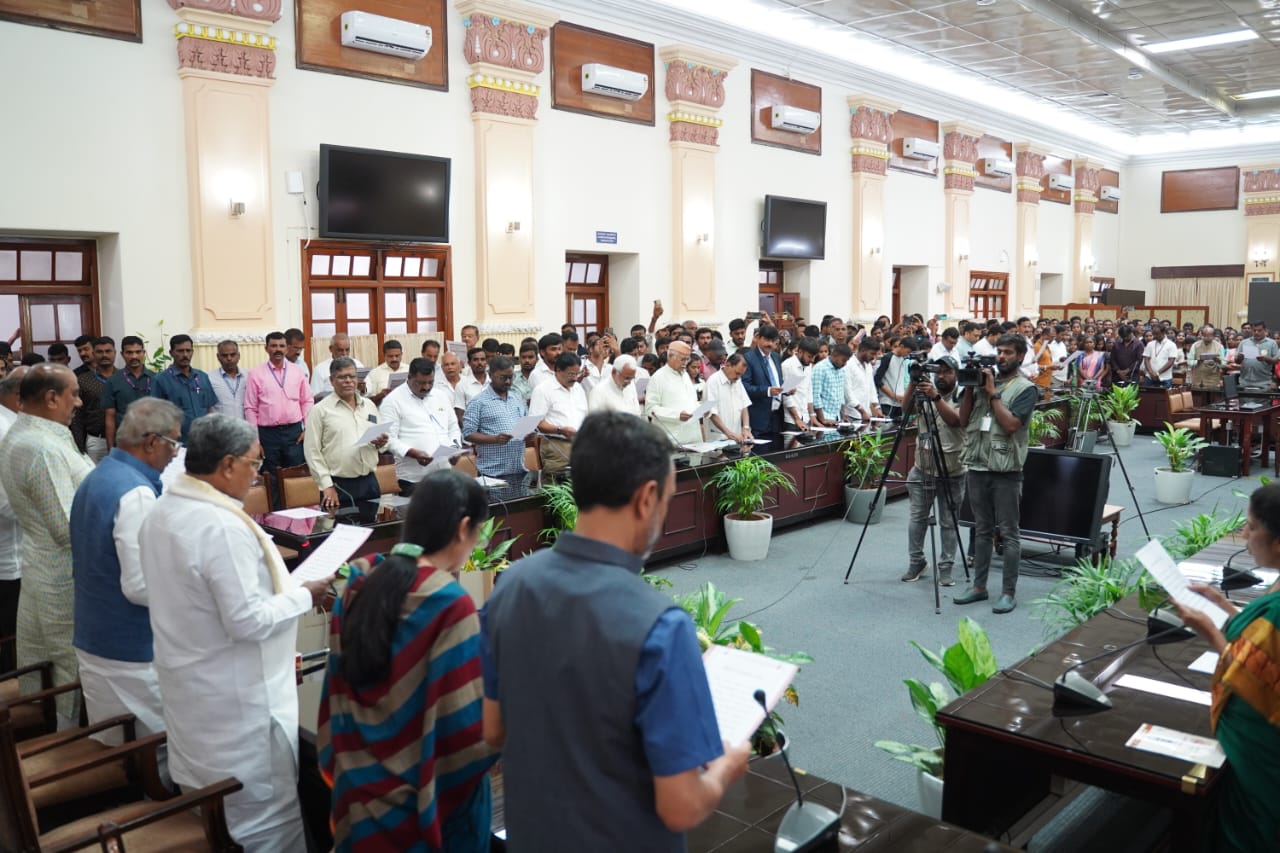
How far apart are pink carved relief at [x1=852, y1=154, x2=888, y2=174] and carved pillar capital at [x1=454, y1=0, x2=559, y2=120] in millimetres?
5978

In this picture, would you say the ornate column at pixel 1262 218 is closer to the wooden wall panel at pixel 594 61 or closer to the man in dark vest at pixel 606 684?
the wooden wall panel at pixel 594 61

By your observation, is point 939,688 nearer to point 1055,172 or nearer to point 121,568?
point 121,568

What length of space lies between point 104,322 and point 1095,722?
7766mm

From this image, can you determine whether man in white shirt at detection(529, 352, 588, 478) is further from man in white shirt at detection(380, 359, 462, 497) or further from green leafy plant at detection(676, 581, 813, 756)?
green leafy plant at detection(676, 581, 813, 756)

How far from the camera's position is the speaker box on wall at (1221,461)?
9828 millimetres

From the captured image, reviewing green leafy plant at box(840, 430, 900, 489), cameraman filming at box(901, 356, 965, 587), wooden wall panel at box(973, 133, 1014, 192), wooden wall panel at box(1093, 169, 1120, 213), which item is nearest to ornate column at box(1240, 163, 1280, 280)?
wooden wall panel at box(1093, 169, 1120, 213)

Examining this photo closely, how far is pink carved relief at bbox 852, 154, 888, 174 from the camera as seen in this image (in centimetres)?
1432

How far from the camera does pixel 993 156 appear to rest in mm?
17500

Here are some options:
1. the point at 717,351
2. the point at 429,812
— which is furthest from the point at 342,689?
the point at 717,351

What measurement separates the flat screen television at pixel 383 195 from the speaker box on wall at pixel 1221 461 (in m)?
8.06

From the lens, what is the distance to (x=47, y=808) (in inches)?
106

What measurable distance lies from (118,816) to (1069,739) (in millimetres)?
2445

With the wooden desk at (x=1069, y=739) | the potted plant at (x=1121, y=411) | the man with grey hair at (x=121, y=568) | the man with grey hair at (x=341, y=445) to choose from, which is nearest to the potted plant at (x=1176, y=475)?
the potted plant at (x=1121, y=411)

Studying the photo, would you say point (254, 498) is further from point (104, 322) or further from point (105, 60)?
point (105, 60)
